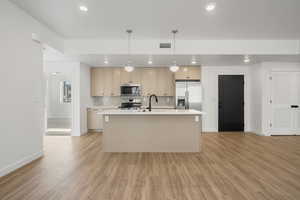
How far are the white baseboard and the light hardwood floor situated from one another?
0.09 meters

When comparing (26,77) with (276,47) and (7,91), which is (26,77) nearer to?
(7,91)

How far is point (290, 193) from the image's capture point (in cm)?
229

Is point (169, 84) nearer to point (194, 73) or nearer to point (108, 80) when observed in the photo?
point (194, 73)

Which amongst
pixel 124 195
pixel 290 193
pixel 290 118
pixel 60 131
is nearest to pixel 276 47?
pixel 290 118

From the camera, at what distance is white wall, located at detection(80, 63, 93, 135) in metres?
5.93

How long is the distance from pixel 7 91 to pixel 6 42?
78 cm

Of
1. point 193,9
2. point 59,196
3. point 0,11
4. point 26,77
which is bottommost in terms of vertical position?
point 59,196

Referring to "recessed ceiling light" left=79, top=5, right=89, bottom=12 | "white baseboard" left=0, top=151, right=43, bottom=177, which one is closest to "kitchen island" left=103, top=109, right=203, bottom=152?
"white baseboard" left=0, top=151, right=43, bottom=177

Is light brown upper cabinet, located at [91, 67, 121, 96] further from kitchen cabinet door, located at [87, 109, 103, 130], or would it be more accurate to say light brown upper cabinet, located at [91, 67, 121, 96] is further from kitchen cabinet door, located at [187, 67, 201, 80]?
kitchen cabinet door, located at [187, 67, 201, 80]

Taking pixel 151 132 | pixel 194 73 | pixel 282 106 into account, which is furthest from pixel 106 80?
pixel 282 106

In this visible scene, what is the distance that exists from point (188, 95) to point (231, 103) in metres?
1.72

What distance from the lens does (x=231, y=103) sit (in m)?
6.52

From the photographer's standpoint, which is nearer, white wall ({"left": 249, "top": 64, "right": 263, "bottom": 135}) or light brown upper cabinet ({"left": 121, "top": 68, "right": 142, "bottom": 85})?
white wall ({"left": 249, "top": 64, "right": 263, "bottom": 135})

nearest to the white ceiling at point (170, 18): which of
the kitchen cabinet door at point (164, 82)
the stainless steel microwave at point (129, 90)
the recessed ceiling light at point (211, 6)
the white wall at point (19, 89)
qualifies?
the recessed ceiling light at point (211, 6)
